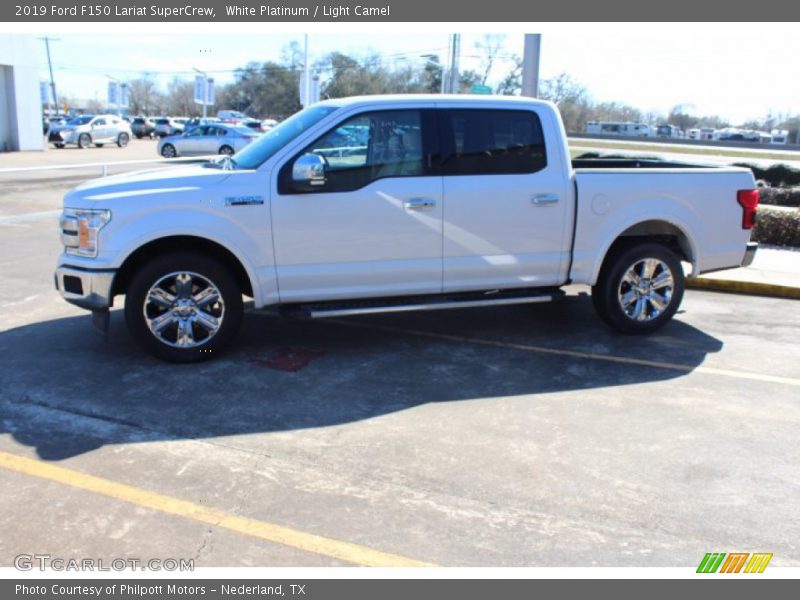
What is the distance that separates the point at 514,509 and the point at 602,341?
3.27 meters

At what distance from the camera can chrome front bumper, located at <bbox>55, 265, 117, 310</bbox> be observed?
5.38 meters

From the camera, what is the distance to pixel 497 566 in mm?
3262

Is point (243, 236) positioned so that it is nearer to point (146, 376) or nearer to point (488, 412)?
point (146, 376)

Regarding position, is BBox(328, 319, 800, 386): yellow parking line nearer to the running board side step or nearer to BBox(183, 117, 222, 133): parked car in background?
the running board side step

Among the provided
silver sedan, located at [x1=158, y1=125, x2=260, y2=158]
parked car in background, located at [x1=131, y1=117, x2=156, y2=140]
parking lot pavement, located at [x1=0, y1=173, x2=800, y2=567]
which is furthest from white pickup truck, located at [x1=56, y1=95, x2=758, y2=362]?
parked car in background, located at [x1=131, y1=117, x2=156, y2=140]

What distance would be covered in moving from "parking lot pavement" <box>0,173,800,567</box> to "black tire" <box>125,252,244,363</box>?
19 cm

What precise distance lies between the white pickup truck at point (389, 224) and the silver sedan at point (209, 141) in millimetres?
25510

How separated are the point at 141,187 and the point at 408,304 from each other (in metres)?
2.32

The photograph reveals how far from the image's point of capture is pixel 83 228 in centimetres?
541

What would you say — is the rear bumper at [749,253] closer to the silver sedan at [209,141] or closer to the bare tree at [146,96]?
the silver sedan at [209,141]

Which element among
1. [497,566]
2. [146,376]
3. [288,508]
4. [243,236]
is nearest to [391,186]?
[243,236]

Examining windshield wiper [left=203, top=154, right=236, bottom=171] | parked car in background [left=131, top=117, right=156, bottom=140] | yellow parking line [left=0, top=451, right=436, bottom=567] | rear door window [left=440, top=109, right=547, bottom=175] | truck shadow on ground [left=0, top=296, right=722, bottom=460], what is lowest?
yellow parking line [left=0, top=451, right=436, bottom=567]

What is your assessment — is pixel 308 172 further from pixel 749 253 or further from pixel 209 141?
pixel 209 141

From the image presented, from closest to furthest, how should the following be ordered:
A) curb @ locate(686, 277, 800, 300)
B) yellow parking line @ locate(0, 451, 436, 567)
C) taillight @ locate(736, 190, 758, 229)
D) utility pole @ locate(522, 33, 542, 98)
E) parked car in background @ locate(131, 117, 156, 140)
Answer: yellow parking line @ locate(0, 451, 436, 567), taillight @ locate(736, 190, 758, 229), curb @ locate(686, 277, 800, 300), utility pole @ locate(522, 33, 542, 98), parked car in background @ locate(131, 117, 156, 140)
